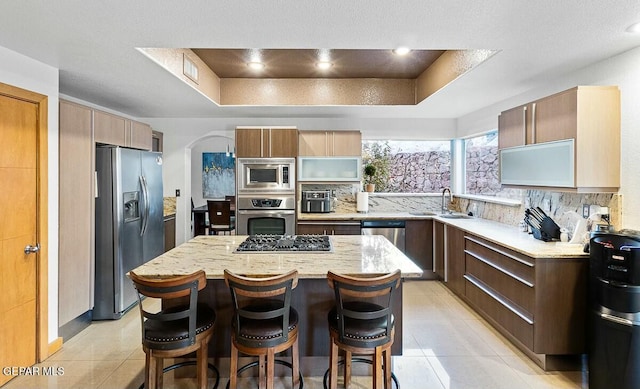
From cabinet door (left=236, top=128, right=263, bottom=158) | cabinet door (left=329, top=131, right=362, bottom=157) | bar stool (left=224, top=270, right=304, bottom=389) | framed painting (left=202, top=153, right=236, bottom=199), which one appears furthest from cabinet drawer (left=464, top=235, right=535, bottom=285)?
framed painting (left=202, top=153, right=236, bottom=199)

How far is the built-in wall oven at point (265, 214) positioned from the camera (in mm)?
4613

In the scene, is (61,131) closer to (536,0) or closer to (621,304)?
(536,0)

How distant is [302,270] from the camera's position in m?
2.12

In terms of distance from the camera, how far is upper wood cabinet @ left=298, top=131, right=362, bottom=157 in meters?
4.85

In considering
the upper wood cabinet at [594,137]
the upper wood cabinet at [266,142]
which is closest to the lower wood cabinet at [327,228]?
the upper wood cabinet at [266,142]

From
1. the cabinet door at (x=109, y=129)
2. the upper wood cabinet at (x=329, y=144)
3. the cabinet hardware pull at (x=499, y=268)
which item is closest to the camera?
the cabinet hardware pull at (x=499, y=268)

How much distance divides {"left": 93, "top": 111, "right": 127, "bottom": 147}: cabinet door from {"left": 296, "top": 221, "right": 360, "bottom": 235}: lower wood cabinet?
7.79ft

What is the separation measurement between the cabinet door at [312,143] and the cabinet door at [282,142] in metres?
0.20

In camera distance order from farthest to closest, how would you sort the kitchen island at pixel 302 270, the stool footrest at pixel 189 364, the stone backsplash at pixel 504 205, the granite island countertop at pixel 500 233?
the stone backsplash at pixel 504 205
the granite island countertop at pixel 500 233
the stool footrest at pixel 189 364
the kitchen island at pixel 302 270

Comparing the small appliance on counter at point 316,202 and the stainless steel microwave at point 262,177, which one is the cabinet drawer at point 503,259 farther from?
the stainless steel microwave at point 262,177

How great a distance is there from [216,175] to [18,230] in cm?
612

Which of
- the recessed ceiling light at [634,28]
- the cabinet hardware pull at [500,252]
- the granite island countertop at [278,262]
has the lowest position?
the cabinet hardware pull at [500,252]

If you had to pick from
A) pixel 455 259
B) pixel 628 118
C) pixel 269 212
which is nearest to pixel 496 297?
pixel 455 259

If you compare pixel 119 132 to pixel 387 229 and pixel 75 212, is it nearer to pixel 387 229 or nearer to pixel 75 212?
pixel 75 212
